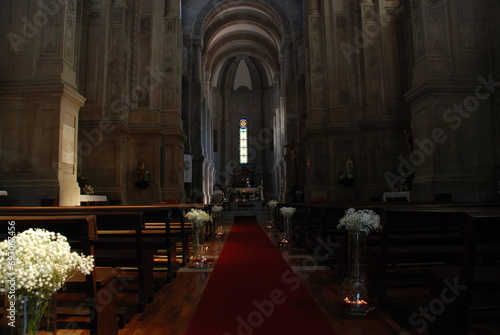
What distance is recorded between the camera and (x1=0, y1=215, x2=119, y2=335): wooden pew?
2576 millimetres

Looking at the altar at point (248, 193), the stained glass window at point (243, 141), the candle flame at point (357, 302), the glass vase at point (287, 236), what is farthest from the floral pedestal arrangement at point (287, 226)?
the stained glass window at point (243, 141)

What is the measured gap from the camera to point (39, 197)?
9.60 m

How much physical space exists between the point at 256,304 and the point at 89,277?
81.8 inches

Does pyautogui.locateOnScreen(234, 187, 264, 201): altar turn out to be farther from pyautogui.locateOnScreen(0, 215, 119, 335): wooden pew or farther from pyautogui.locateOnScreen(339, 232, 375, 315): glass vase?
pyautogui.locateOnScreen(0, 215, 119, 335): wooden pew

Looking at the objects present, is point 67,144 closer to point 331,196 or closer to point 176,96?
point 176,96

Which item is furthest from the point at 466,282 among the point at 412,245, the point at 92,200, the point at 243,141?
the point at 243,141

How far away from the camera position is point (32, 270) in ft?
5.60

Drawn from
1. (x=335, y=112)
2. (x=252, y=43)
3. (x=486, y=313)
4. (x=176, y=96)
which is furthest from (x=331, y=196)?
(x=252, y=43)

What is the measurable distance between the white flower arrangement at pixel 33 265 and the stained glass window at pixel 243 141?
44177 mm

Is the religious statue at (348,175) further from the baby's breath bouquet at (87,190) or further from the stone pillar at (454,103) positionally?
the baby's breath bouquet at (87,190)

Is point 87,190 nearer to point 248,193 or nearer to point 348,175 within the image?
point 348,175

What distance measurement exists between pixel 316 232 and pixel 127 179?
10.6 meters

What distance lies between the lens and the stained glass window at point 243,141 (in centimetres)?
4625

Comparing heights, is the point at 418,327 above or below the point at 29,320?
Answer: below
